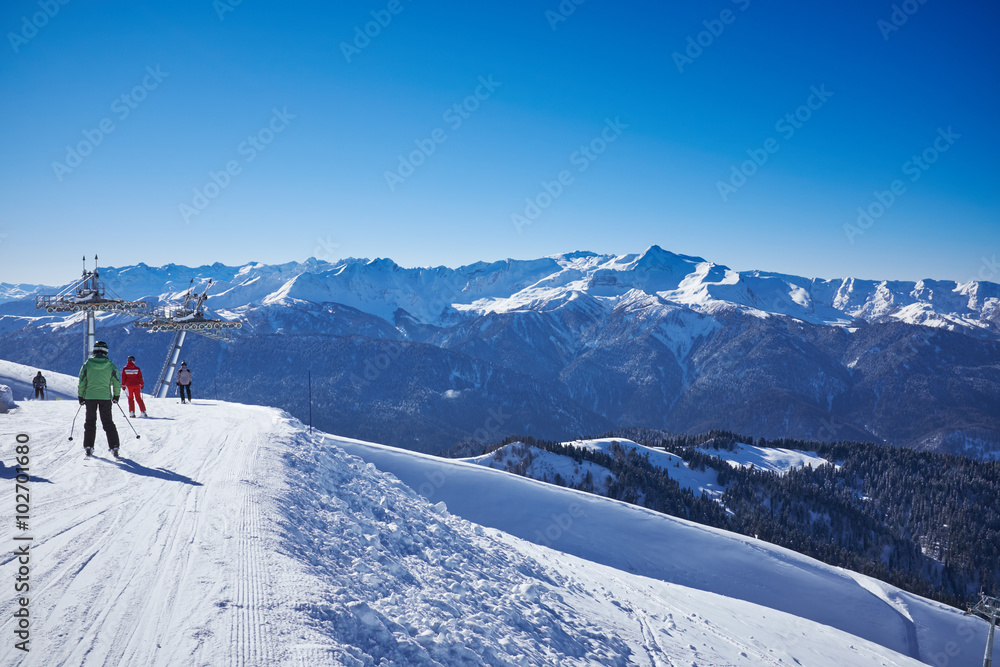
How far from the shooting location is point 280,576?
8414 mm

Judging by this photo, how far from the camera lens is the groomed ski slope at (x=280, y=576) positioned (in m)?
6.76

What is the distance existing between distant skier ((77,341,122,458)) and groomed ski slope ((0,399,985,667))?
1.83ft

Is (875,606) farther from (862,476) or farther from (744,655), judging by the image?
(862,476)

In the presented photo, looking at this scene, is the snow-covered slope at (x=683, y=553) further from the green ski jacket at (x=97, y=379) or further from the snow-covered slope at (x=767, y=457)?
the snow-covered slope at (x=767, y=457)

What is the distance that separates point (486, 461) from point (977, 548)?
11929 cm

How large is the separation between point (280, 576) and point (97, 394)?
8.03 metres

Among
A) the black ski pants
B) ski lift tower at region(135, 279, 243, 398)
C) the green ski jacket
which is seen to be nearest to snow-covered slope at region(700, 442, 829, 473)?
ski lift tower at region(135, 279, 243, 398)

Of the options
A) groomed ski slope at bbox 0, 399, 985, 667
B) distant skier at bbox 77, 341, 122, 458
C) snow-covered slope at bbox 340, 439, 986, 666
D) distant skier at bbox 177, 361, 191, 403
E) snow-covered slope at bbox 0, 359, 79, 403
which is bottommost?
snow-covered slope at bbox 340, 439, 986, 666

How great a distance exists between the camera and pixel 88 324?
39938 millimetres

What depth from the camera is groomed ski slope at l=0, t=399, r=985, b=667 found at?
6758 mm

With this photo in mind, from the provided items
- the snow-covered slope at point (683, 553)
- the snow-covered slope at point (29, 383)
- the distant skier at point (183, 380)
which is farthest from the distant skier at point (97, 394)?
the snow-covered slope at point (29, 383)

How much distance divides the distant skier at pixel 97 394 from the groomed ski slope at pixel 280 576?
0.56 m

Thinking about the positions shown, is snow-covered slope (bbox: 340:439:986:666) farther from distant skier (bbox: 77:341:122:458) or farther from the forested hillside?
the forested hillside

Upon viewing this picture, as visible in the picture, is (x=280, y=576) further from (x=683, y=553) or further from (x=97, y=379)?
(x=683, y=553)
